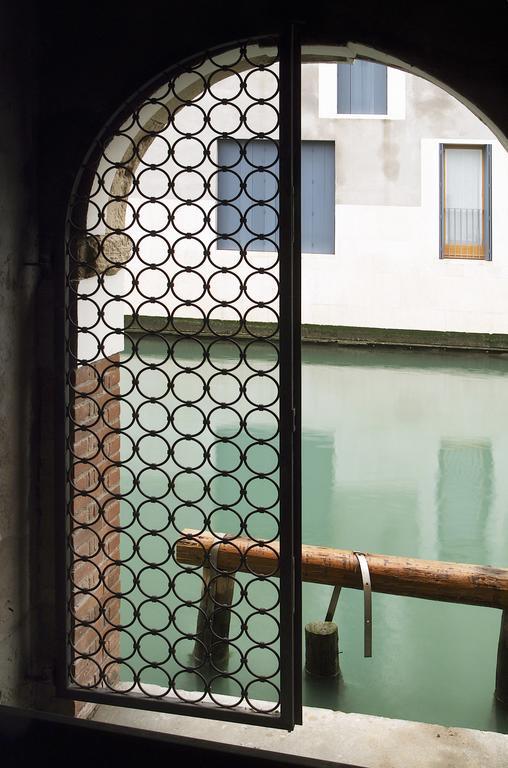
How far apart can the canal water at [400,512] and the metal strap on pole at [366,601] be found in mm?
569

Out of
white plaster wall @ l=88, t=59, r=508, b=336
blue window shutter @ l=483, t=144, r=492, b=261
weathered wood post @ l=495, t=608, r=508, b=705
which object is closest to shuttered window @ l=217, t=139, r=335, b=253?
white plaster wall @ l=88, t=59, r=508, b=336

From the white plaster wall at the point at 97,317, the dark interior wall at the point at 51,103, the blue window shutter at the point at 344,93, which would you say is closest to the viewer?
the dark interior wall at the point at 51,103

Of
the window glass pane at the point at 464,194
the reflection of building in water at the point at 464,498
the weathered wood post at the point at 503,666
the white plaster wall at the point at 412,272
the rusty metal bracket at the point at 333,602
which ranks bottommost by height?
the weathered wood post at the point at 503,666

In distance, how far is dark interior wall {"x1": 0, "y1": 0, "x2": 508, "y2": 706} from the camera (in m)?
2.76

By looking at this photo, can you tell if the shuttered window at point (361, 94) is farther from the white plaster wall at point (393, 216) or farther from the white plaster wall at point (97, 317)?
the white plaster wall at point (97, 317)

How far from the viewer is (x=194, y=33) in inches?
113

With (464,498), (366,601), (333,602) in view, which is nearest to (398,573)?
(366,601)

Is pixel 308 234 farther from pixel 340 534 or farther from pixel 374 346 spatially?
pixel 340 534

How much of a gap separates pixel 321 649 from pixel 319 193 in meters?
10.7

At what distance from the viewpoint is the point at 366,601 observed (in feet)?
13.3

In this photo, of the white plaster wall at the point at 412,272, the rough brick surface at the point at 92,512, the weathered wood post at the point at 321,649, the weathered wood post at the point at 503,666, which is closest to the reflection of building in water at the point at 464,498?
the weathered wood post at the point at 503,666

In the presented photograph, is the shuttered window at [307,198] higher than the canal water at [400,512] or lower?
higher

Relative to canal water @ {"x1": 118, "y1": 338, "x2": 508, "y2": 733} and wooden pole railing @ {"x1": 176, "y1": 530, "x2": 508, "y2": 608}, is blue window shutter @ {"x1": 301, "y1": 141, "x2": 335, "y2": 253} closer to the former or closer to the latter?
canal water @ {"x1": 118, "y1": 338, "x2": 508, "y2": 733}

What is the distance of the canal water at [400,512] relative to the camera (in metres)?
4.66
